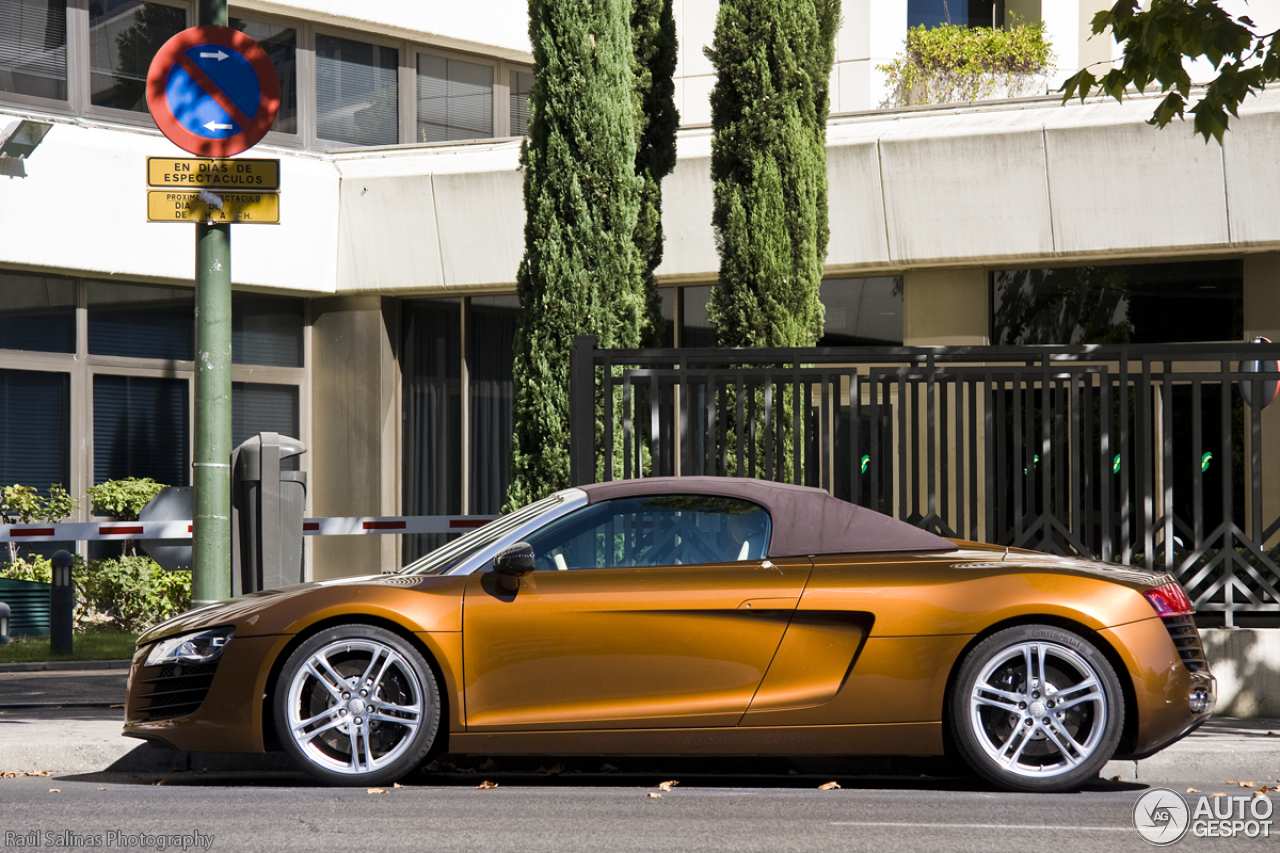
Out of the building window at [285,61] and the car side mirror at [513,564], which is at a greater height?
the building window at [285,61]

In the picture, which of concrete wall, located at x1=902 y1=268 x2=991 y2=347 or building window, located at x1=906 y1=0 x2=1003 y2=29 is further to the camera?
building window, located at x1=906 y1=0 x2=1003 y2=29

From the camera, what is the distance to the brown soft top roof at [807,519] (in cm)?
595

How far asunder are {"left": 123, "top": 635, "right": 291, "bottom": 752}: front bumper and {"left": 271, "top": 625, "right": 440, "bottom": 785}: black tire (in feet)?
0.29

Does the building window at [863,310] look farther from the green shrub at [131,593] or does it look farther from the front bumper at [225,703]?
the front bumper at [225,703]

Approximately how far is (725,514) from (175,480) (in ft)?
38.2

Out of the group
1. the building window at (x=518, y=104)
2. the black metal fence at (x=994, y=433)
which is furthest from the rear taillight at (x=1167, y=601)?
the building window at (x=518, y=104)

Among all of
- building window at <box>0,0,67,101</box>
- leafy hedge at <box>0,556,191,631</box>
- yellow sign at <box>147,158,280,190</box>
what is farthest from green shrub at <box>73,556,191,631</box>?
yellow sign at <box>147,158,280,190</box>

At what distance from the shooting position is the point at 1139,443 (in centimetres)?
832

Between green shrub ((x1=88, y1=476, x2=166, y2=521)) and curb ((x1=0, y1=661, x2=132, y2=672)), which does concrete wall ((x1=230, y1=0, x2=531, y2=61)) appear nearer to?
green shrub ((x1=88, y1=476, x2=166, y2=521))

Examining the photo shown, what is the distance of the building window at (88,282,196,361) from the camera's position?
1559 centimetres

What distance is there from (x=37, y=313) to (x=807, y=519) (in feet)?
38.8

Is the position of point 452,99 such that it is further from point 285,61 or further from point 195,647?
point 195,647

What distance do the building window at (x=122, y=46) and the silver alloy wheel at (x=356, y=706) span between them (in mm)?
11639

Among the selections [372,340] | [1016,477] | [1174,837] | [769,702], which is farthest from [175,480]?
[1174,837]
